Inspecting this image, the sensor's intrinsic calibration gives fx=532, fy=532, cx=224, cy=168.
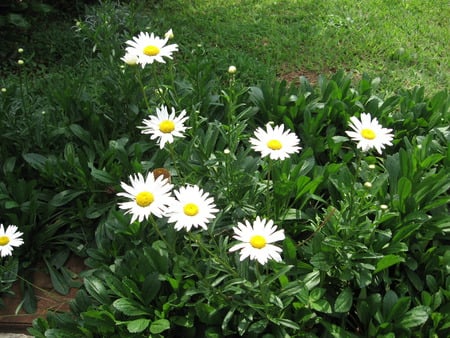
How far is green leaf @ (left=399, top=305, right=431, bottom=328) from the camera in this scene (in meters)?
2.22

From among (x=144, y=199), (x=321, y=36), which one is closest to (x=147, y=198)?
(x=144, y=199)

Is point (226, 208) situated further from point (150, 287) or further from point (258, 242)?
point (258, 242)

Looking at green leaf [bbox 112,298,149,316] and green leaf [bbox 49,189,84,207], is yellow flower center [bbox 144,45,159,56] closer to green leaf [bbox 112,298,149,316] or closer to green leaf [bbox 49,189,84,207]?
green leaf [bbox 49,189,84,207]

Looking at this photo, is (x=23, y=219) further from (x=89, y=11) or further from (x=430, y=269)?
(x=89, y=11)

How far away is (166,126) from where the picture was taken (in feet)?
7.13

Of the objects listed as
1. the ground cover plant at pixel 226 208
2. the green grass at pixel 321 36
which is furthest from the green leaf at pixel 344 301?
the green grass at pixel 321 36

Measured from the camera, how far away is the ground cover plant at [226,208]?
7.22ft

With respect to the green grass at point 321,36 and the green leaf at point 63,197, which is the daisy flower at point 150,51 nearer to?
the green leaf at point 63,197

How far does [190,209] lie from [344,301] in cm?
85

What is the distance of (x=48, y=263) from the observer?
290 cm

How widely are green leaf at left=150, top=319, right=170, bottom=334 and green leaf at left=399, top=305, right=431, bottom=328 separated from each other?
98 centimetres

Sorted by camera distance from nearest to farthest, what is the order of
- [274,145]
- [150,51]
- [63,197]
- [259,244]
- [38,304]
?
[259,244]
[274,145]
[150,51]
[38,304]
[63,197]

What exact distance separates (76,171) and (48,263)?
1.72ft

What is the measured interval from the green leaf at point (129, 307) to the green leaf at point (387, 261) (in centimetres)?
103
